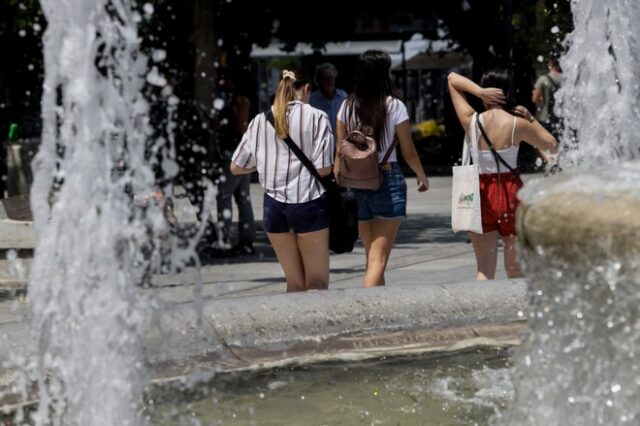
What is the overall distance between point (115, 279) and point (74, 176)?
1.40 ft

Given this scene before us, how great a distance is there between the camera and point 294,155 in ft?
25.7

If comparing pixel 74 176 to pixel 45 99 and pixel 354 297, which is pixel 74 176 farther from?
pixel 354 297

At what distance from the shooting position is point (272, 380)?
6371 millimetres

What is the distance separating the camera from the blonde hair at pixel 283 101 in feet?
25.7

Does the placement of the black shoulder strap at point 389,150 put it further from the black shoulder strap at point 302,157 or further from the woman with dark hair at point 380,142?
the black shoulder strap at point 302,157

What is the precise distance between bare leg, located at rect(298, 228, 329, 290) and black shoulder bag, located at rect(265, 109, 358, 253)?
0.07 meters

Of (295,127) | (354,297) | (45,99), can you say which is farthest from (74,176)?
(295,127)

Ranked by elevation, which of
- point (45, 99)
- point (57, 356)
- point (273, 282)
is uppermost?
point (45, 99)

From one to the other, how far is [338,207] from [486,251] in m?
1.04

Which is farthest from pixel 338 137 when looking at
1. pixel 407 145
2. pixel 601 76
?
pixel 601 76

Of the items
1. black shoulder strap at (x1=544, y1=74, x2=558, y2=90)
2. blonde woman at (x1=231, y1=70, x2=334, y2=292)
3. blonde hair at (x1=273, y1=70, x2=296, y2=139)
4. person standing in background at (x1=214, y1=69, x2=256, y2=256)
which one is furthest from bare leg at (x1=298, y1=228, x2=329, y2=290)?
black shoulder strap at (x1=544, y1=74, x2=558, y2=90)

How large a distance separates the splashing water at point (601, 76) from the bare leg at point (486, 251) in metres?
2.08

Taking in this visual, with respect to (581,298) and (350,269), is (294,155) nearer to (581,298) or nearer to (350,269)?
(350,269)

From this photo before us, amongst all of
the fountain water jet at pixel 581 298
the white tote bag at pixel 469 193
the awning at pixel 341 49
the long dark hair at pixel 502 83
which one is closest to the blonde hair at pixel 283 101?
the white tote bag at pixel 469 193
